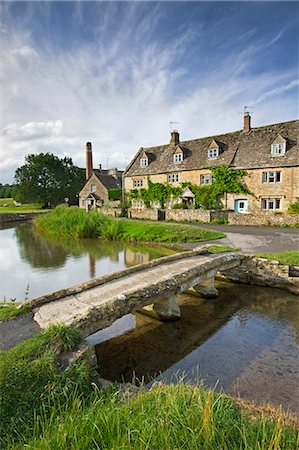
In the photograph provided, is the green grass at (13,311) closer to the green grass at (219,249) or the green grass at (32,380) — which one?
the green grass at (32,380)

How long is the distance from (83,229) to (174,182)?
13.7 meters

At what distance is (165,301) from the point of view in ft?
29.1

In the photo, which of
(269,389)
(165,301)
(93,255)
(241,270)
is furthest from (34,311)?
(93,255)

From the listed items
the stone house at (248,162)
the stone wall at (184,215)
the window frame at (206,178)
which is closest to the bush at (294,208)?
the stone house at (248,162)

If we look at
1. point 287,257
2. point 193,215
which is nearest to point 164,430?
point 287,257

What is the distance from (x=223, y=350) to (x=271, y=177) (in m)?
23.6

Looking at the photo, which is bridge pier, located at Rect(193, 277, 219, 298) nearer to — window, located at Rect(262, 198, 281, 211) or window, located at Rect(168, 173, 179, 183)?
window, located at Rect(262, 198, 281, 211)

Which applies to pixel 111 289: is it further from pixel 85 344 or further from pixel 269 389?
pixel 269 389

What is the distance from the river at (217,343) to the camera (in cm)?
587

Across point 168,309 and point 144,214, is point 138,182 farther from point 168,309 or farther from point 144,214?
point 168,309

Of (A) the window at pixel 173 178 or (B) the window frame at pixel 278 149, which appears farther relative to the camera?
(A) the window at pixel 173 178

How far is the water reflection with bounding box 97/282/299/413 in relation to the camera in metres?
5.80

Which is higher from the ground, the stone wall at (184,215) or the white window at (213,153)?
the white window at (213,153)

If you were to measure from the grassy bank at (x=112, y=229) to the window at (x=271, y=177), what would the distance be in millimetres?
10985
